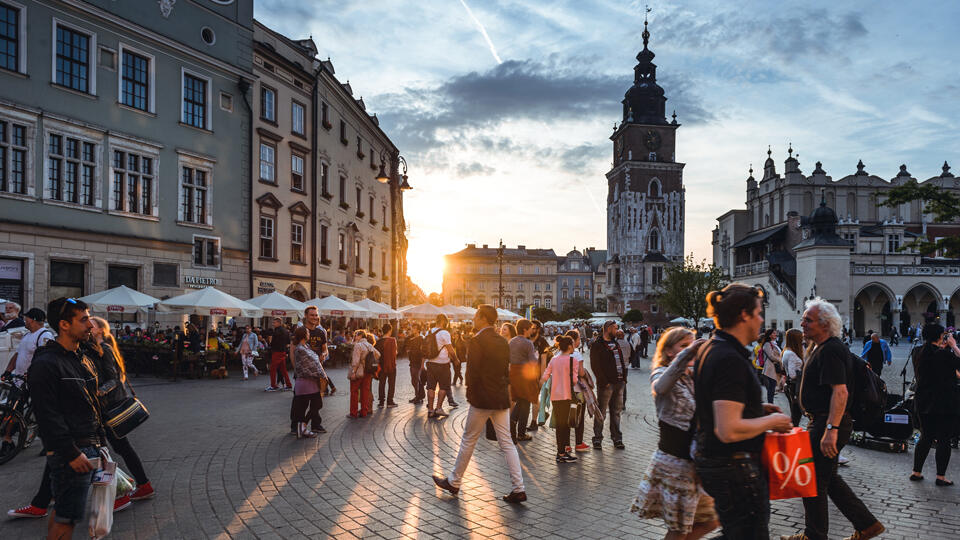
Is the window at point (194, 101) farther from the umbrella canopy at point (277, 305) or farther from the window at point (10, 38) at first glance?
the umbrella canopy at point (277, 305)

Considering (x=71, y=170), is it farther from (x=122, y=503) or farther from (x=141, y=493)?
(x=122, y=503)

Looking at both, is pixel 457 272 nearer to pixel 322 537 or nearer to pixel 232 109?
pixel 232 109

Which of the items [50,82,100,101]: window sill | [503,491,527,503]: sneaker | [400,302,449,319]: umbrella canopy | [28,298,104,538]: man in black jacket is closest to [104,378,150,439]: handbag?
[28,298,104,538]: man in black jacket

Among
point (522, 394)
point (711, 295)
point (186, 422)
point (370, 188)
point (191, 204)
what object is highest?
point (370, 188)

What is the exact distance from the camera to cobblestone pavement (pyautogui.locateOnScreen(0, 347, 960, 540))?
19.2 feet

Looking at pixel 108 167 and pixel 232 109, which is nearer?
pixel 108 167

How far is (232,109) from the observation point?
27.9m

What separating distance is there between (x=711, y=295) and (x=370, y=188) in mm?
42102

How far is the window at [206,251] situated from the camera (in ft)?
86.2

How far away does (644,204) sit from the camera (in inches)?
3974

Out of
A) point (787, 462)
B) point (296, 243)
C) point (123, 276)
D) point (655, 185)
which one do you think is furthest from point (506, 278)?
point (787, 462)

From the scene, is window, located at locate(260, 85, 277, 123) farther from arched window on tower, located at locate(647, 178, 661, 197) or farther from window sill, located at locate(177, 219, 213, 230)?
arched window on tower, located at locate(647, 178, 661, 197)

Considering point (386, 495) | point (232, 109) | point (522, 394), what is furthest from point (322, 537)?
point (232, 109)

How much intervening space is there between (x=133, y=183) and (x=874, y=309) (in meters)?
52.3
